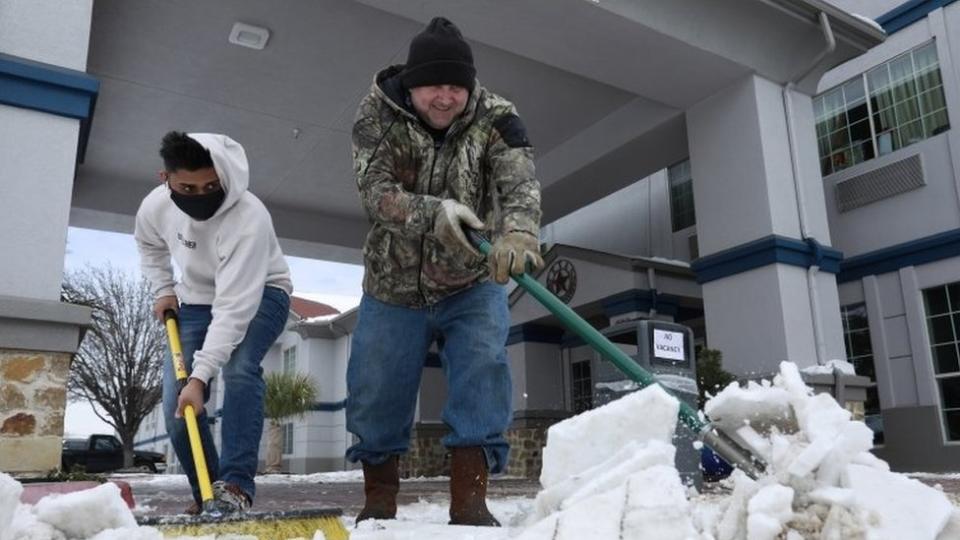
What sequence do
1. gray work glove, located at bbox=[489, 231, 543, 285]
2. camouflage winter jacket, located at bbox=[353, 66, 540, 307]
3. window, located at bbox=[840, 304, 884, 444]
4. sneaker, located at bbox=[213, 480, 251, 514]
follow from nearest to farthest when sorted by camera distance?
sneaker, located at bbox=[213, 480, 251, 514], gray work glove, located at bbox=[489, 231, 543, 285], camouflage winter jacket, located at bbox=[353, 66, 540, 307], window, located at bbox=[840, 304, 884, 444]

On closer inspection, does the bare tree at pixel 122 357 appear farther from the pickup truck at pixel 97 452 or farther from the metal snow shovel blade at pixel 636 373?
the metal snow shovel blade at pixel 636 373

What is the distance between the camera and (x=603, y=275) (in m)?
9.92

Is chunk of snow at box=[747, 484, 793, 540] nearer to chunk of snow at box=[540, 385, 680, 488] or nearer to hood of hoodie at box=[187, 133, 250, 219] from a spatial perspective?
chunk of snow at box=[540, 385, 680, 488]

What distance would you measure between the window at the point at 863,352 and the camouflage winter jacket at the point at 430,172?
6.72m

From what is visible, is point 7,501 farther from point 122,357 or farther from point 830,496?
point 122,357

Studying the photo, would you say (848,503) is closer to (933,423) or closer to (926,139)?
(933,423)

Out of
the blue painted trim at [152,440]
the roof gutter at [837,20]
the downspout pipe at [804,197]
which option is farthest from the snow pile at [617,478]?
the blue painted trim at [152,440]

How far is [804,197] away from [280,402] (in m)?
14.5

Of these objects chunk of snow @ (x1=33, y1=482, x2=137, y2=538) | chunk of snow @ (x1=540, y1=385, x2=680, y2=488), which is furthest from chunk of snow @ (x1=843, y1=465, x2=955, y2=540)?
chunk of snow @ (x1=33, y1=482, x2=137, y2=538)

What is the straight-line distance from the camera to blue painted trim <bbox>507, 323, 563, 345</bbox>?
36.9 feet

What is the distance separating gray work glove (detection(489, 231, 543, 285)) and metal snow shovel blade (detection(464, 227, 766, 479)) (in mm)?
40

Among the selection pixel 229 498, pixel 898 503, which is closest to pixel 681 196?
pixel 229 498

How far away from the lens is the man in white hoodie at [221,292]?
8.64 ft

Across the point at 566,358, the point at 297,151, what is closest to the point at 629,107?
the point at 297,151
